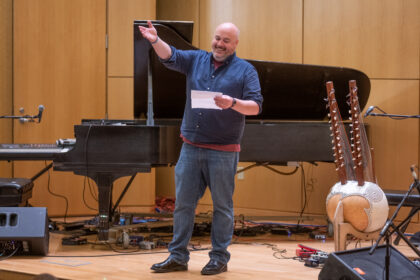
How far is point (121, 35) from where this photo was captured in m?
6.33

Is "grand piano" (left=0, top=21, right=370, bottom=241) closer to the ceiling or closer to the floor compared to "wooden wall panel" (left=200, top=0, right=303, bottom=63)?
closer to the floor

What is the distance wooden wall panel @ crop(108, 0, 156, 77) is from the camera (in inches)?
249

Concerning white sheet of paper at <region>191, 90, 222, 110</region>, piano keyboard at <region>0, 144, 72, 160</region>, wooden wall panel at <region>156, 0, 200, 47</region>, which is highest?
wooden wall panel at <region>156, 0, 200, 47</region>

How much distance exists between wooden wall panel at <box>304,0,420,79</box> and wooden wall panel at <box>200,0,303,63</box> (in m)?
0.14

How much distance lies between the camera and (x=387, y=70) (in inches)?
225

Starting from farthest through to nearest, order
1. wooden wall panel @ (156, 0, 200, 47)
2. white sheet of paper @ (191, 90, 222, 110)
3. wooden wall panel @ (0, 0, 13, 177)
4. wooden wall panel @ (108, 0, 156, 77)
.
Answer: wooden wall panel @ (156, 0, 200, 47) → wooden wall panel @ (108, 0, 156, 77) → wooden wall panel @ (0, 0, 13, 177) → white sheet of paper @ (191, 90, 222, 110)

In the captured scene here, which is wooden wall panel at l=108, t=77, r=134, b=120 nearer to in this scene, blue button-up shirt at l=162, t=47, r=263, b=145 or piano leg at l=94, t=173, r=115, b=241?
piano leg at l=94, t=173, r=115, b=241

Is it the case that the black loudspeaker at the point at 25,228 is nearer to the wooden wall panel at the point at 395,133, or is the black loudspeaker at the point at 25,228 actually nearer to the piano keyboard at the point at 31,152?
the piano keyboard at the point at 31,152

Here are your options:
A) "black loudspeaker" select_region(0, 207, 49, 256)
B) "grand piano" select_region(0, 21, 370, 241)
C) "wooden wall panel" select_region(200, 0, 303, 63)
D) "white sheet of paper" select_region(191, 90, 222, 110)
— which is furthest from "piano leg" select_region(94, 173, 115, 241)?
"wooden wall panel" select_region(200, 0, 303, 63)

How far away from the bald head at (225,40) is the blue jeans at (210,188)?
577 millimetres

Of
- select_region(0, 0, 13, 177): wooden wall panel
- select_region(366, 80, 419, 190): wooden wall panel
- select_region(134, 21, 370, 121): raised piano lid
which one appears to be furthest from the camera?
select_region(0, 0, 13, 177): wooden wall panel

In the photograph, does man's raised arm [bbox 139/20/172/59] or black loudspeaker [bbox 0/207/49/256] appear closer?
man's raised arm [bbox 139/20/172/59]

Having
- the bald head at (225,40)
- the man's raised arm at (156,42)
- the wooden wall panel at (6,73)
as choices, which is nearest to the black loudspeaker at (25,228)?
the man's raised arm at (156,42)

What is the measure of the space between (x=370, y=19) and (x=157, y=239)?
312 centimetres
